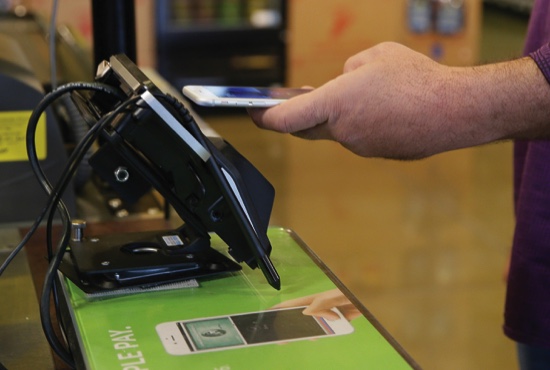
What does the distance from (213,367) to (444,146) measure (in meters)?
0.39

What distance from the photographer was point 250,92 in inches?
38.8

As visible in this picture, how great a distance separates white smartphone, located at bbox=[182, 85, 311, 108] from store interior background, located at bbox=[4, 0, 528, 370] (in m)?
1.27

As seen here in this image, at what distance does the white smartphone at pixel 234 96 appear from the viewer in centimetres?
93

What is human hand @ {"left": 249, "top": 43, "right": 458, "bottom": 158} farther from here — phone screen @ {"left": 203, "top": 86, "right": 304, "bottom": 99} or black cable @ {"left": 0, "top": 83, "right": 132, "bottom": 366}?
black cable @ {"left": 0, "top": 83, "right": 132, "bottom": 366}

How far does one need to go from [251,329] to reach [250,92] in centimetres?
29

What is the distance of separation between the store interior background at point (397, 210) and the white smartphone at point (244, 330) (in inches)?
56.7

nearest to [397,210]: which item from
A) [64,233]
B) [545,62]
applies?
[545,62]

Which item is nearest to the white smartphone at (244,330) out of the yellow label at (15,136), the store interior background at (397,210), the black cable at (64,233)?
the black cable at (64,233)

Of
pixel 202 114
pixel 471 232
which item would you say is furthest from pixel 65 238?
pixel 202 114

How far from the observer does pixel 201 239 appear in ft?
3.17

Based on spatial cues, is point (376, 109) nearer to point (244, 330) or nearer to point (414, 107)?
point (414, 107)

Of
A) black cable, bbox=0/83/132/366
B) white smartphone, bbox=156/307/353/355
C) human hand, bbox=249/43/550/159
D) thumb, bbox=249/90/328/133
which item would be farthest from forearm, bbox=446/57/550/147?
black cable, bbox=0/83/132/366

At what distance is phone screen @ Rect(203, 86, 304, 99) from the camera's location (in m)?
0.96

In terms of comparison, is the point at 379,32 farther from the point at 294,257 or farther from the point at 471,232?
the point at 294,257
